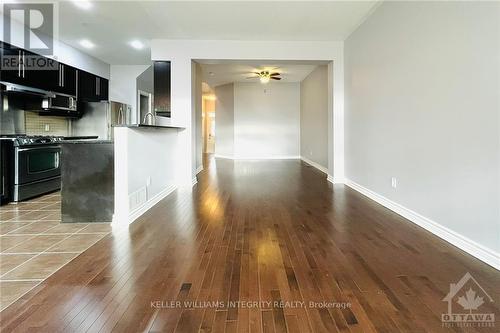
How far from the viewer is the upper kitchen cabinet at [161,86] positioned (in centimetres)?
575

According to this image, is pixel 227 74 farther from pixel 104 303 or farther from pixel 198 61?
pixel 104 303

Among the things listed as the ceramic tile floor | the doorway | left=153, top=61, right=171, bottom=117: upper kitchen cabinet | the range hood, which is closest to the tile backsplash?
the range hood

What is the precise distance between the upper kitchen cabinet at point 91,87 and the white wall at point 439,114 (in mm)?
5507

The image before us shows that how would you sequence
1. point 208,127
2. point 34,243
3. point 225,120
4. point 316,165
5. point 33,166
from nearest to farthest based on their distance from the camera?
point 34,243
point 33,166
point 316,165
point 225,120
point 208,127

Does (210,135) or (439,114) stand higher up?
(210,135)

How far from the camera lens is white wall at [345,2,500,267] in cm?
232

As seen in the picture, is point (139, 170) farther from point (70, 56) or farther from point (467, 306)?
point (70, 56)

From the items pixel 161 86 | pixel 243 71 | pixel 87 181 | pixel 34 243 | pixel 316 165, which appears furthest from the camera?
pixel 243 71

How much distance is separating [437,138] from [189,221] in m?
2.76

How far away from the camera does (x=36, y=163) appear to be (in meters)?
4.61

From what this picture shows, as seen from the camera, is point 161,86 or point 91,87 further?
point 91,87

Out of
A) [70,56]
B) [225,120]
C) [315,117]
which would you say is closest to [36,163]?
[70,56]

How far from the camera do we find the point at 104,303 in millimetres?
1771

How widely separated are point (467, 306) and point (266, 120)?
1018cm
